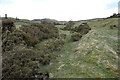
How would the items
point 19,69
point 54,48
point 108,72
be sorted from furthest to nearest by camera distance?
1. point 54,48
2. point 19,69
3. point 108,72

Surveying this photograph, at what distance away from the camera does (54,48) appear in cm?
1259

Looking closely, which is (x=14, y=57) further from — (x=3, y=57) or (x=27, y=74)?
(x=27, y=74)

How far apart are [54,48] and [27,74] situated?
19.8ft

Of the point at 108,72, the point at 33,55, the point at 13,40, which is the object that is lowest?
the point at 108,72

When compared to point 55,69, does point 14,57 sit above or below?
above

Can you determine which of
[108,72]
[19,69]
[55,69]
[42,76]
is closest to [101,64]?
[108,72]

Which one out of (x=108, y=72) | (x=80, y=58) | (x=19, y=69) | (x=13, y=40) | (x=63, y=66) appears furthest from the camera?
(x=13, y=40)

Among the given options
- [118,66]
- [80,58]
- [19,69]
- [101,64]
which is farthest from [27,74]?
[118,66]

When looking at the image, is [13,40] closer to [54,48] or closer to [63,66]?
[54,48]

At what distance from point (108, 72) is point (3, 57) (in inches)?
314

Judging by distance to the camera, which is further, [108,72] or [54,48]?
[54,48]

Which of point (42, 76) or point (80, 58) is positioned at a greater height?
point (80, 58)

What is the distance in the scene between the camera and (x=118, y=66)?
288 inches

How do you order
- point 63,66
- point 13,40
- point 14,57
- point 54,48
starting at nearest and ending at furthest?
point 14,57 → point 63,66 → point 13,40 → point 54,48
